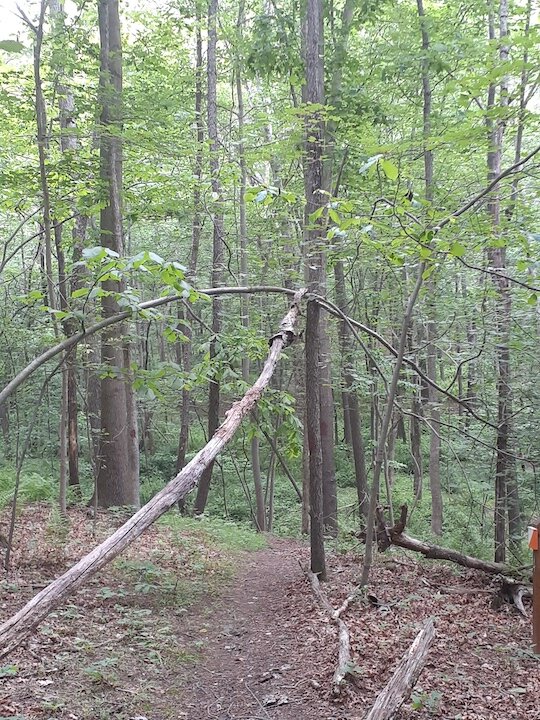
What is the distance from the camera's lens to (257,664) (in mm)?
5613

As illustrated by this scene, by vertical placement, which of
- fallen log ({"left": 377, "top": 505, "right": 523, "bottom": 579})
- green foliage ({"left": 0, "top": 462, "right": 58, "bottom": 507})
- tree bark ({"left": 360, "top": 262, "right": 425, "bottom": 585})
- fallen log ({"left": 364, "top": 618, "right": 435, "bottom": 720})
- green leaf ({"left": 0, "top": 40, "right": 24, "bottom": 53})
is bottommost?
green foliage ({"left": 0, "top": 462, "right": 58, "bottom": 507})

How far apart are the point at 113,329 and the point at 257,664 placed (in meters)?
6.06

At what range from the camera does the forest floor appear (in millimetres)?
4523

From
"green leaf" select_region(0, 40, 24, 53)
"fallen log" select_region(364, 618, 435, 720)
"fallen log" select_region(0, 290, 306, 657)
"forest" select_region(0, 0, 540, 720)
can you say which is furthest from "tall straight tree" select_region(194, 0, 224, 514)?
"fallen log" select_region(0, 290, 306, 657)

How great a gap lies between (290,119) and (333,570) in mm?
6571

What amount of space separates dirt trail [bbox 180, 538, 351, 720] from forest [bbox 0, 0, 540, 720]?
0.03 meters

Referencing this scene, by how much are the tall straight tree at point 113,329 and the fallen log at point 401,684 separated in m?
5.04

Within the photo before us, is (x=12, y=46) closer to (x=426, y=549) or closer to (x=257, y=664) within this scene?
(x=257, y=664)

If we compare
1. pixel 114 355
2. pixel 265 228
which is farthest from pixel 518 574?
pixel 265 228

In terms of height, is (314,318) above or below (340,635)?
above

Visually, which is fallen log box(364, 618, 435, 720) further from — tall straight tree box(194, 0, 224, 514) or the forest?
tall straight tree box(194, 0, 224, 514)

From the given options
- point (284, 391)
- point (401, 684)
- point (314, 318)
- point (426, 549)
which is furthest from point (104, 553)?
point (284, 391)

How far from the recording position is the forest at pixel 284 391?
4.86m

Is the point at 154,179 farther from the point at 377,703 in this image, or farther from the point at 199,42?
the point at 377,703
